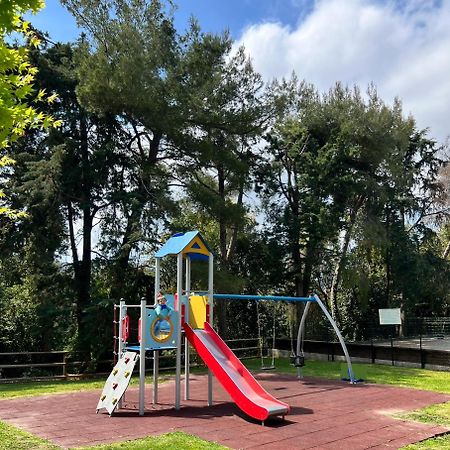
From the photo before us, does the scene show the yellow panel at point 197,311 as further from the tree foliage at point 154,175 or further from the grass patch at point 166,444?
the tree foliage at point 154,175

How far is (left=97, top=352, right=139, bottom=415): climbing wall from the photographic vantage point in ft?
27.3

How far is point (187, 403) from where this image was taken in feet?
31.7

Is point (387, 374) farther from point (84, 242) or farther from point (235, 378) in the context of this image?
point (84, 242)

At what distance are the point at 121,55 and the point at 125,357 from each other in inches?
380

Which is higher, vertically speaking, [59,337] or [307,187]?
[307,187]

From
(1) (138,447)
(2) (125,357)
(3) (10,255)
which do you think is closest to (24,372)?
(3) (10,255)

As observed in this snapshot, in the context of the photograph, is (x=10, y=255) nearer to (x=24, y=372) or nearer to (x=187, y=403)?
Answer: (x=24, y=372)

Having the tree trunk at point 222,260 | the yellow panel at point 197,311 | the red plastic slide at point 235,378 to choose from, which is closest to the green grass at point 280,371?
the red plastic slide at point 235,378

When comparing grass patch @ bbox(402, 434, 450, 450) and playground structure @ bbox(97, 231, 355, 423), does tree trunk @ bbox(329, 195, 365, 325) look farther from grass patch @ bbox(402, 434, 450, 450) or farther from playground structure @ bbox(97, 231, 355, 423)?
grass patch @ bbox(402, 434, 450, 450)

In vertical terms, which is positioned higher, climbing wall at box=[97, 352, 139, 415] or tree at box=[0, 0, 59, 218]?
tree at box=[0, 0, 59, 218]

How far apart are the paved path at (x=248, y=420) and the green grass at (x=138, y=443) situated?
225mm

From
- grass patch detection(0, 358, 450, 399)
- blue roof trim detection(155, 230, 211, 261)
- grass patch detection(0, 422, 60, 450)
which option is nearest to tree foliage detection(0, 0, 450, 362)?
grass patch detection(0, 358, 450, 399)

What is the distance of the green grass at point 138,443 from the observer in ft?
20.0

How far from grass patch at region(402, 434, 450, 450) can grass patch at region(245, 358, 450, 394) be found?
4.35 m
